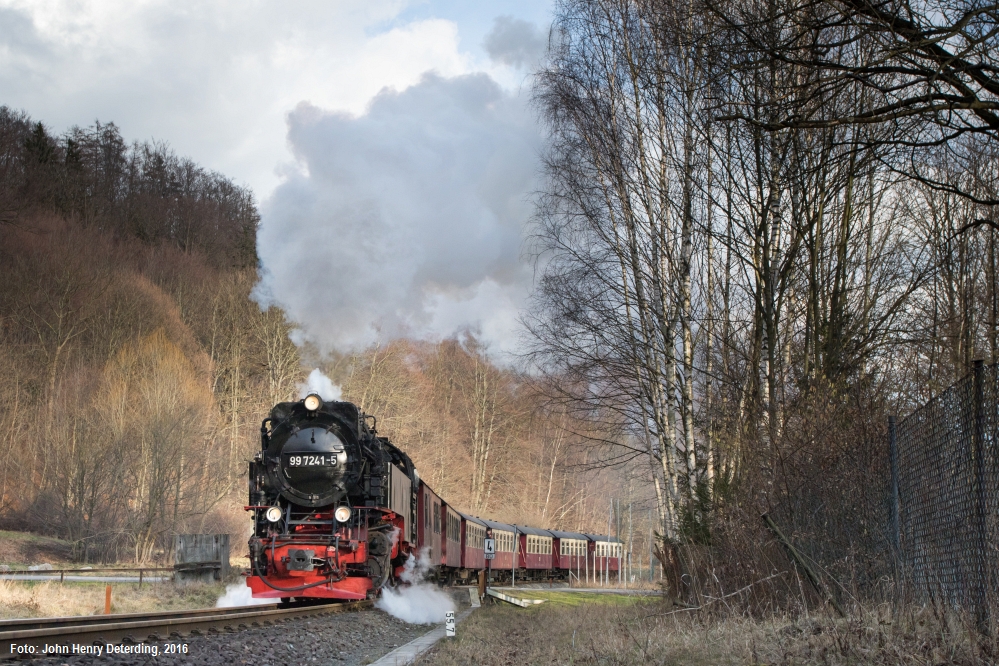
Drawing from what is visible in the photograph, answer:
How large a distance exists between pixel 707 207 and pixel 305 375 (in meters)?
12.1

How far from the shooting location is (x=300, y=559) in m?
14.9

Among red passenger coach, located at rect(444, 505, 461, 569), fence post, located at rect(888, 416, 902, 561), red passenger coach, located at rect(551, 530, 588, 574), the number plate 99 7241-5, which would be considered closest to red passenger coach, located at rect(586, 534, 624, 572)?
red passenger coach, located at rect(551, 530, 588, 574)

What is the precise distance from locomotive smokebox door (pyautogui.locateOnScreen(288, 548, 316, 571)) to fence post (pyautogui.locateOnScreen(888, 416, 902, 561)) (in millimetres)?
9826

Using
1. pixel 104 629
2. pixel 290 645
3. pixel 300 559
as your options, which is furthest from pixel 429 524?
pixel 104 629

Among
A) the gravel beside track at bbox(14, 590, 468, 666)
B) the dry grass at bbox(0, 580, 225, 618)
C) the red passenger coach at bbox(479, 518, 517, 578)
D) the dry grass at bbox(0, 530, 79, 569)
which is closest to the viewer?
the gravel beside track at bbox(14, 590, 468, 666)

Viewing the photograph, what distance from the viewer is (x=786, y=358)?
14.1 meters

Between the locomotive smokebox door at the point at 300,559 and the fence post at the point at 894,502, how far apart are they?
9826mm

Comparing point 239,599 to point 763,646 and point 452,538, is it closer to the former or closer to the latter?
point 452,538

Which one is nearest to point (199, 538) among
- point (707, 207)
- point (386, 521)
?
point (386, 521)

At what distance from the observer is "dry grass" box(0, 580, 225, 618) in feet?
48.2

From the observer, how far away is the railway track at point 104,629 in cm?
705

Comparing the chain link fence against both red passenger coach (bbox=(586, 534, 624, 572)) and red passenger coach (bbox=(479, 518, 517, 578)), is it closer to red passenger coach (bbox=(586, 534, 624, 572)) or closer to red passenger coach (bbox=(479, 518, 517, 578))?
red passenger coach (bbox=(479, 518, 517, 578))

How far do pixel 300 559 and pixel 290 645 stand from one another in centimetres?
545

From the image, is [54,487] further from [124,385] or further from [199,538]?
[199,538]
